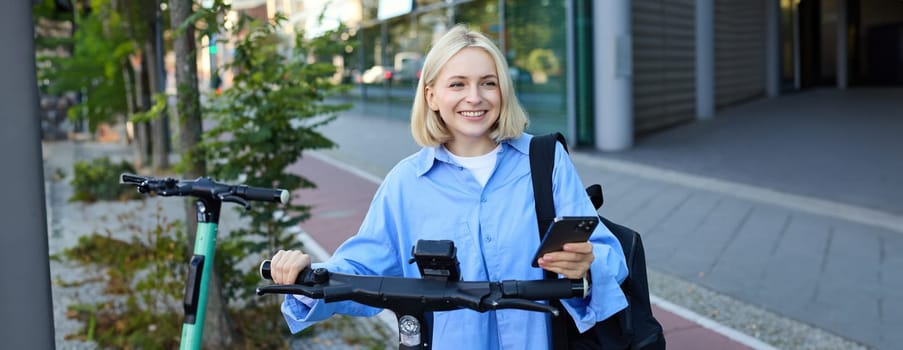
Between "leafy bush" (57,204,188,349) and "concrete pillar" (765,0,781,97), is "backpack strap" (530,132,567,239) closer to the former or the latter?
"leafy bush" (57,204,188,349)

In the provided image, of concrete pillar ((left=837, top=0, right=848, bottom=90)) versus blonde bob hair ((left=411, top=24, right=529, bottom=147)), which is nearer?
blonde bob hair ((left=411, top=24, right=529, bottom=147))

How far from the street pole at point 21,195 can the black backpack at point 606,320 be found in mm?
1229

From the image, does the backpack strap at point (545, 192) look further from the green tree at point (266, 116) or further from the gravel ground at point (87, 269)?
the gravel ground at point (87, 269)

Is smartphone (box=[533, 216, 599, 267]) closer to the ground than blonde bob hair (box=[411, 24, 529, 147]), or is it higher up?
closer to the ground

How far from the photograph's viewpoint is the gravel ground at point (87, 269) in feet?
17.0

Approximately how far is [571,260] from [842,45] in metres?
24.6

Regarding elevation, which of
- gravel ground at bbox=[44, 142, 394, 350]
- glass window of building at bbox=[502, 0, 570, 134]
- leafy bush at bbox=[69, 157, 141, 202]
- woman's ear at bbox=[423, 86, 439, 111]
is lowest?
gravel ground at bbox=[44, 142, 394, 350]

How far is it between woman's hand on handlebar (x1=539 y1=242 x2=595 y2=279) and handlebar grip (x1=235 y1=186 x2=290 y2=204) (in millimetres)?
977

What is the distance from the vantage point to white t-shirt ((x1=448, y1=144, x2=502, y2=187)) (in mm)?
2182

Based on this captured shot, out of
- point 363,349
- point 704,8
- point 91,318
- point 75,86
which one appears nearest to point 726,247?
point 363,349

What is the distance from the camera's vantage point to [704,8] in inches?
661

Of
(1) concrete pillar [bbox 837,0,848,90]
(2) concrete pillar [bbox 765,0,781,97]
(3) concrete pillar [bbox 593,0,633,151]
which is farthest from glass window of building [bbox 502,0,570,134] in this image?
(1) concrete pillar [bbox 837,0,848,90]

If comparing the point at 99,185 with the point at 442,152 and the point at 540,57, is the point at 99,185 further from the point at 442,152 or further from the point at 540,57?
the point at 442,152

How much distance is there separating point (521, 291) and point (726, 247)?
559 cm
